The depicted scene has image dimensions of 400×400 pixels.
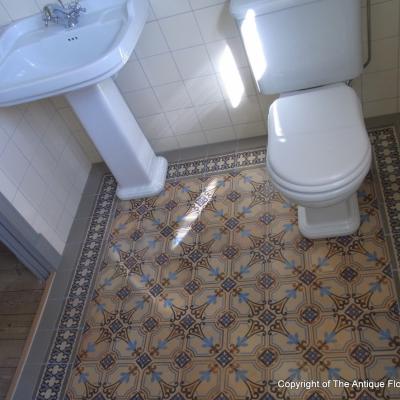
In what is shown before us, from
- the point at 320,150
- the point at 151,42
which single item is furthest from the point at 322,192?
the point at 151,42

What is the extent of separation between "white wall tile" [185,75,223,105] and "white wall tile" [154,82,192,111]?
31mm

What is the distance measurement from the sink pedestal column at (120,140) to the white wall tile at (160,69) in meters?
0.18

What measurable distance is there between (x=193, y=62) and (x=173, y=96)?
220 millimetres

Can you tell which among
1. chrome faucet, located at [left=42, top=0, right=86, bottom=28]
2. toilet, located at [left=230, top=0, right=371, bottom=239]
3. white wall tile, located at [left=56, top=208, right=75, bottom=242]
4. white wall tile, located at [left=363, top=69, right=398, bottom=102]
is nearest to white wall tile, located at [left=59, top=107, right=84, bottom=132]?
white wall tile, located at [left=56, top=208, right=75, bottom=242]

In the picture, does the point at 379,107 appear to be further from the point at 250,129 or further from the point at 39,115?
the point at 39,115

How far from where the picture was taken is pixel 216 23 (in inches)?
70.1

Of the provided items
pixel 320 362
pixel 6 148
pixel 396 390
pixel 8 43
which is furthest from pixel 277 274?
pixel 8 43

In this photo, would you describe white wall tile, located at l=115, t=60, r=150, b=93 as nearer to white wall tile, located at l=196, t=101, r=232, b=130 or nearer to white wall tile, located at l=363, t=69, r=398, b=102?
white wall tile, located at l=196, t=101, r=232, b=130

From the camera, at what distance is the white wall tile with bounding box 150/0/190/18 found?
1.74 m

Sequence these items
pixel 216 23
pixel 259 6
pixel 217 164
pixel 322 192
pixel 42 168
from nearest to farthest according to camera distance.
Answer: pixel 322 192 → pixel 259 6 → pixel 216 23 → pixel 42 168 → pixel 217 164

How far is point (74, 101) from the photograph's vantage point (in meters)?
1.78

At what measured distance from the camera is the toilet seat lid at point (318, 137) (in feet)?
4.38

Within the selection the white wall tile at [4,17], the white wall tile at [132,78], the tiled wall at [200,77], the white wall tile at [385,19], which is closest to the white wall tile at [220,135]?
the tiled wall at [200,77]

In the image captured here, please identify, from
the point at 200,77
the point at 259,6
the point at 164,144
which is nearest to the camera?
the point at 259,6
